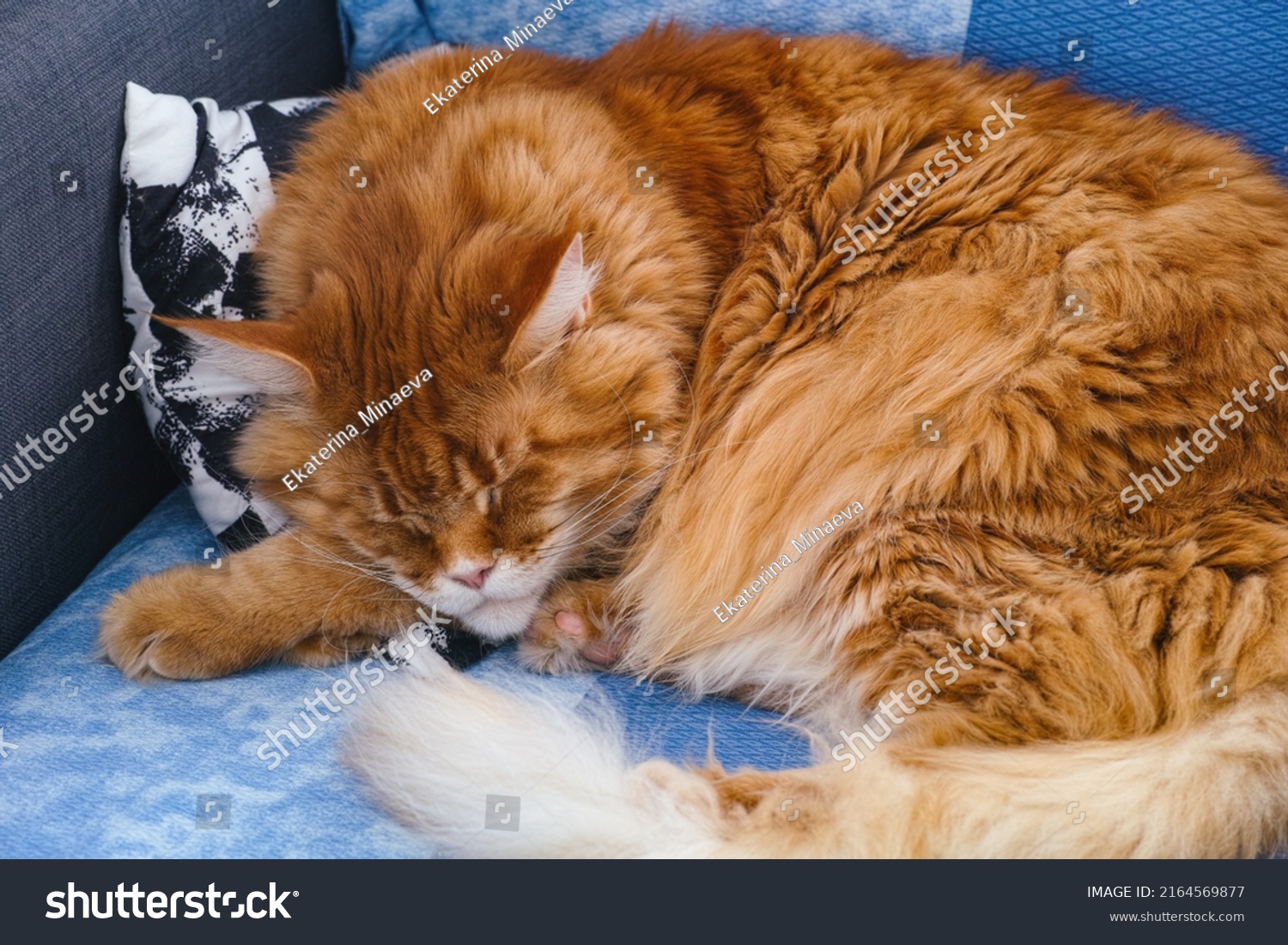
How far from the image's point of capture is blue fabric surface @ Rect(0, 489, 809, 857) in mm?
1204

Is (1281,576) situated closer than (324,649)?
Yes

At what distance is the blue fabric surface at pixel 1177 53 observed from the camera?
169 cm

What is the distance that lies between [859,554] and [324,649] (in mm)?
778

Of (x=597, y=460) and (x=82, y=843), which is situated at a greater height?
(x=597, y=460)

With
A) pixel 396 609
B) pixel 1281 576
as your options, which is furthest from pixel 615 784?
pixel 1281 576

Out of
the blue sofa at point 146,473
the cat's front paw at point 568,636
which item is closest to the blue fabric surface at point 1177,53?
the blue sofa at point 146,473

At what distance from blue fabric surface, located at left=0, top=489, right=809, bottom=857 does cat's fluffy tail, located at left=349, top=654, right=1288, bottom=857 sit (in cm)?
9

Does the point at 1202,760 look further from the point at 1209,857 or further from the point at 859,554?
the point at 859,554

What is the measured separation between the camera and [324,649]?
5.06 feet
